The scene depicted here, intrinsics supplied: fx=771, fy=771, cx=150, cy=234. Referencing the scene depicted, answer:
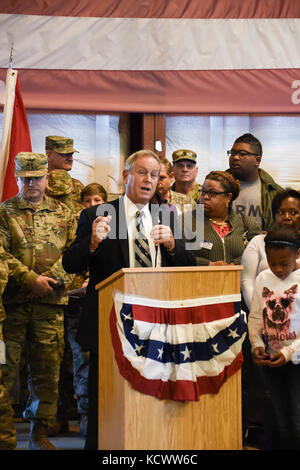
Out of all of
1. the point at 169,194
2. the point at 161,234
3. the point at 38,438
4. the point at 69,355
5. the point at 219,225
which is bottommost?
the point at 38,438

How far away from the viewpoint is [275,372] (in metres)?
4.20

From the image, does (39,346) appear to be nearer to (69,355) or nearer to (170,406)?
(69,355)

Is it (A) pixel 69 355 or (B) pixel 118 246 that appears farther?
(A) pixel 69 355

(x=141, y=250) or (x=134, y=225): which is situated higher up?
(x=134, y=225)

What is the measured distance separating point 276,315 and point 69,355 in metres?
2.60

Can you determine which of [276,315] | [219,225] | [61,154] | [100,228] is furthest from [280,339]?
[61,154]

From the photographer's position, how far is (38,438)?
5074 millimetres

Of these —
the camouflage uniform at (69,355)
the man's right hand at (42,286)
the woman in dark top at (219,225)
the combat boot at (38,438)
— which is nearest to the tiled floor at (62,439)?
the camouflage uniform at (69,355)

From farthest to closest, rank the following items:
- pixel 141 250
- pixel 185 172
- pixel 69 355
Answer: pixel 185 172 < pixel 69 355 < pixel 141 250

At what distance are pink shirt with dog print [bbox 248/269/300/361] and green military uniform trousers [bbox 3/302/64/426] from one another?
154cm

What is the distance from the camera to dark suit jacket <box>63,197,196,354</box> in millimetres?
3957

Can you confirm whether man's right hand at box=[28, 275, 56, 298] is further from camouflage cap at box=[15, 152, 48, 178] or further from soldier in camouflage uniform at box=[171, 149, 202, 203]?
soldier in camouflage uniform at box=[171, 149, 202, 203]

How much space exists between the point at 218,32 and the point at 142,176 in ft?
14.5

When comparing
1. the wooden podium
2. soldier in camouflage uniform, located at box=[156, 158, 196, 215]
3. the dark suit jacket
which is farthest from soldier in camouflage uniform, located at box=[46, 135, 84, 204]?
the wooden podium
